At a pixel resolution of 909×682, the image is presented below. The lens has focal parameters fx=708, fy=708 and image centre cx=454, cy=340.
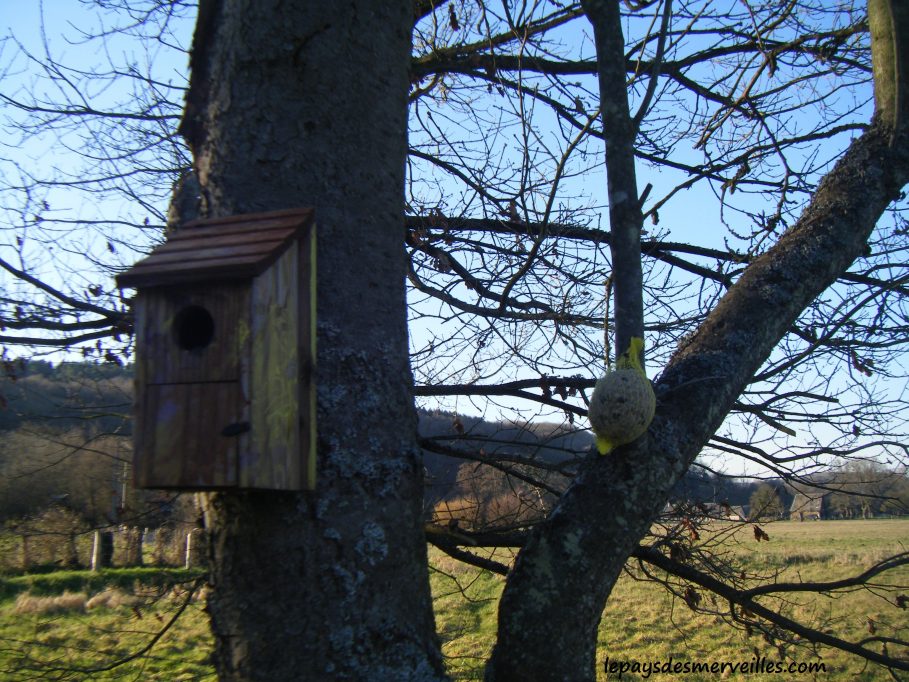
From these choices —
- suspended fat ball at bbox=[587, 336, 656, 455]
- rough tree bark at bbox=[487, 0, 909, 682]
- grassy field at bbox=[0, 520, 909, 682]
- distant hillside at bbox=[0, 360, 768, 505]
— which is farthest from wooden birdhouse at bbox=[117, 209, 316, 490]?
grassy field at bbox=[0, 520, 909, 682]

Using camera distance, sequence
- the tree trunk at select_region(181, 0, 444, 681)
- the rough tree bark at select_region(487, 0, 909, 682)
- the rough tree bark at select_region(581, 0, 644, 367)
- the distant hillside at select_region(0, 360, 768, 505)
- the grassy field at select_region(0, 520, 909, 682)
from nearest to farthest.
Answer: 1. the tree trunk at select_region(181, 0, 444, 681)
2. the rough tree bark at select_region(487, 0, 909, 682)
3. the rough tree bark at select_region(581, 0, 644, 367)
4. the distant hillside at select_region(0, 360, 768, 505)
5. the grassy field at select_region(0, 520, 909, 682)

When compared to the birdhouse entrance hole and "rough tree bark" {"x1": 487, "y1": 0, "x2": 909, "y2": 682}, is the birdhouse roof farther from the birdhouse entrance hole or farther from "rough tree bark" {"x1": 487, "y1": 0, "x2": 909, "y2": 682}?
"rough tree bark" {"x1": 487, "y1": 0, "x2": 909, "y2": 682}

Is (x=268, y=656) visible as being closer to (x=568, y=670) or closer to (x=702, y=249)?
(x=568, y=670)

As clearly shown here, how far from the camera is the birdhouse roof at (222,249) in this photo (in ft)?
5.18

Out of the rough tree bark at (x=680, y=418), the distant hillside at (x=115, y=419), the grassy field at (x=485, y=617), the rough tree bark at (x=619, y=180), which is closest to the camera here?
the rough tree bark at (x=680, y=418)

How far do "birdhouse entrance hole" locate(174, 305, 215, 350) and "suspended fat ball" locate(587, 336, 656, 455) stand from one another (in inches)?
37.3

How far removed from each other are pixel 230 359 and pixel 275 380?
115 millimetres

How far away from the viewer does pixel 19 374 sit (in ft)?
11.6

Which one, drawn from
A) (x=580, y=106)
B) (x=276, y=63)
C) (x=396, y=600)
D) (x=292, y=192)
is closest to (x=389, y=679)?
(x=396, y=600)

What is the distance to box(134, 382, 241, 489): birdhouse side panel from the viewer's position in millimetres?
1532

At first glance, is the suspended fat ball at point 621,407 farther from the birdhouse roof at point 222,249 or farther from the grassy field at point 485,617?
the grassy field at point 485,617

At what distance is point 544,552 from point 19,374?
9.93 feet

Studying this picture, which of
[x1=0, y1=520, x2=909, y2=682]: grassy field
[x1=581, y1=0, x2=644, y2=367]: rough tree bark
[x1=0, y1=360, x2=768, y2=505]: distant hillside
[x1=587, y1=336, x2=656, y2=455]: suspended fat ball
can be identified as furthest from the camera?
Answer: [x1=0, y1=520, x2=909, y2=682]: grassy field

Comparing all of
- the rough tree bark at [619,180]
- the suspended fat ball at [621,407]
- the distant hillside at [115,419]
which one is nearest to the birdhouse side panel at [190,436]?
the suspended fat ball at [621,407]
